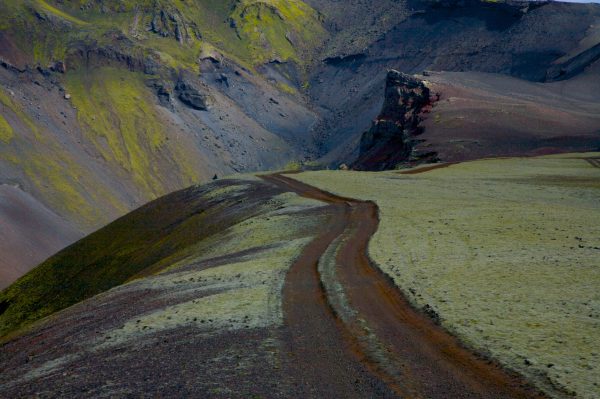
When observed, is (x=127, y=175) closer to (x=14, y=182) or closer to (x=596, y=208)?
(x=14, y=182)

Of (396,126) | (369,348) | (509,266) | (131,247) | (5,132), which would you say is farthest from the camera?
(5,132)

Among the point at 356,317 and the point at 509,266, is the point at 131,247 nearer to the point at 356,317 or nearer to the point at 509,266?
the point at 509,266

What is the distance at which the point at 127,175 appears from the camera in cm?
18400

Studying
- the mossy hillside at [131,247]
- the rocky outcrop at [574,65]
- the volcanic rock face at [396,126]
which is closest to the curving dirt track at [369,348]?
the mossy hillside at [131,247]

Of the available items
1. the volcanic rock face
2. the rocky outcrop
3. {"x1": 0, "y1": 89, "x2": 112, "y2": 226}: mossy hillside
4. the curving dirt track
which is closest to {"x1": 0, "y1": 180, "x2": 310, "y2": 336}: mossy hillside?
the curving dirt track

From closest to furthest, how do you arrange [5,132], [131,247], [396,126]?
[131,247]
[396,126]
[5,132]

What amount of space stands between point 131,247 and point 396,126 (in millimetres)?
73413

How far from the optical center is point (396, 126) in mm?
119438

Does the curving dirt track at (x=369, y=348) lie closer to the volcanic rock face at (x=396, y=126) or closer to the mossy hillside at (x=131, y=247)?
the mossy hillside at (x=131, y=247)

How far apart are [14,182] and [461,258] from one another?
143 metres

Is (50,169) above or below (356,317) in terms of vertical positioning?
above

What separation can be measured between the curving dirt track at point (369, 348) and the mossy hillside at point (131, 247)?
22302 mm

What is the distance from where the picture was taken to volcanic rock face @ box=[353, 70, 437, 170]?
107m

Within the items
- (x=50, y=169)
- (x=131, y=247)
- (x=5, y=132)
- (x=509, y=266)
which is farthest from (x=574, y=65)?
(x=509, y=266)
